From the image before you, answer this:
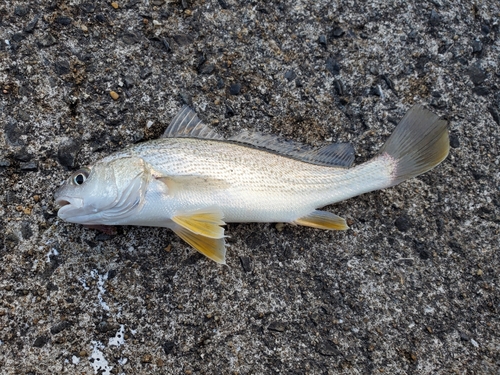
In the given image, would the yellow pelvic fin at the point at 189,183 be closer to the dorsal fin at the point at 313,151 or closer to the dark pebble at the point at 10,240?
the dorsal fin at the point at 313,151

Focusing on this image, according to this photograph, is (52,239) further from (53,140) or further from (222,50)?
(222,50)

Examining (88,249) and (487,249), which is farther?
(487,249)

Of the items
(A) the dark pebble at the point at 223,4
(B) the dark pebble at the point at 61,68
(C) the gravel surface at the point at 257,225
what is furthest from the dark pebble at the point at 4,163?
(A) the dark pebble at the point at 223,4

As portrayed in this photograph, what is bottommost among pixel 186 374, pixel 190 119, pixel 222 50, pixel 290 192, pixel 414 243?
pixel 186 374

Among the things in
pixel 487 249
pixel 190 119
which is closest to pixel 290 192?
pixel 190 119

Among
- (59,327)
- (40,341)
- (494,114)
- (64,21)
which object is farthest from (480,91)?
(40,341)

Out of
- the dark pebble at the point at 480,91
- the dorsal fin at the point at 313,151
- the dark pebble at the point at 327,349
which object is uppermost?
the dark pebble at the point at 480,91
